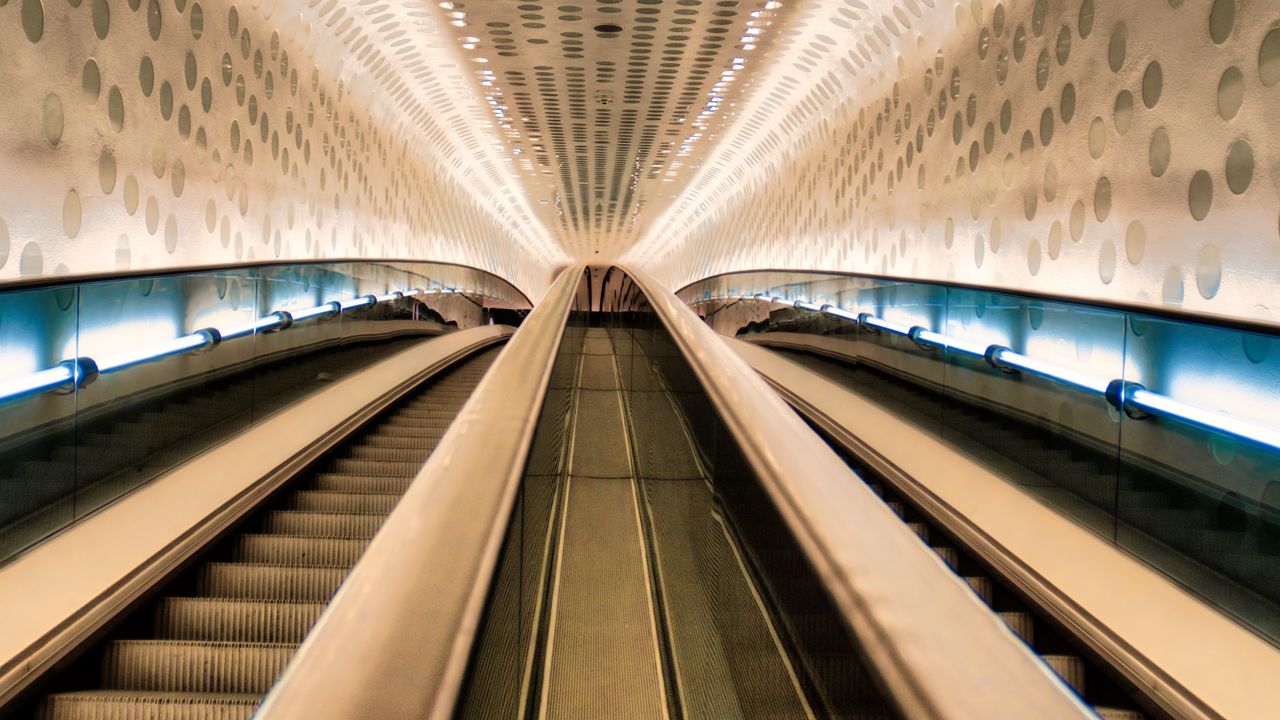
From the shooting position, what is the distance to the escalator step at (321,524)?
4641 mm

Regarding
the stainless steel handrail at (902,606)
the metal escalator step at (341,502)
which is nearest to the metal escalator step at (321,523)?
the metal escalator step at (341,502)

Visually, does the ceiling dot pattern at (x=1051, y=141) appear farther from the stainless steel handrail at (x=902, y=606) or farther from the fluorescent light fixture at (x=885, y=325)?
the stainless steel handrail at (x=902, y=606)

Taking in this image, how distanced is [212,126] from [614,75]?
5.58m

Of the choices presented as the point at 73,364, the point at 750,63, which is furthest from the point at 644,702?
the point at 750,63

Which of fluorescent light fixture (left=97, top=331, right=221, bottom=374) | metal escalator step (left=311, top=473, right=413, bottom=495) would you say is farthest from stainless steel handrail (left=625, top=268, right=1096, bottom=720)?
metal escalator step (left=311, top=473, right=413, bottom=495)

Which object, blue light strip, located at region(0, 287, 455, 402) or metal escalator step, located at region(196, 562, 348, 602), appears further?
metal escalator step, located at region(196, 562, 348, 602)

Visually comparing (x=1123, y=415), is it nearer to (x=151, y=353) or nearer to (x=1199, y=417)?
(x=1199, y=417)

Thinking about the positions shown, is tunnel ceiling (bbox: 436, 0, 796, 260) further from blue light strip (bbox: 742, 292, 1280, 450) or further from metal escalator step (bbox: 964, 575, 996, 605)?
metal escalator step (bbox: 964, 575, 996, 605)

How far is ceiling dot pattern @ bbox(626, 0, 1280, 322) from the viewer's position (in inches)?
177

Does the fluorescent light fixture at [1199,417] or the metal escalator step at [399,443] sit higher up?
the fluorescent light fixture at [1199,417]

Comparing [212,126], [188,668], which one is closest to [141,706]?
[188,668]

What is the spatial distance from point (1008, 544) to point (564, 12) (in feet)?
22.9

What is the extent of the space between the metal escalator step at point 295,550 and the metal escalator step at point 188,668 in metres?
1.14

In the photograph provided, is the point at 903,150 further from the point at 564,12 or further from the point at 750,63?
the point at 564,12
